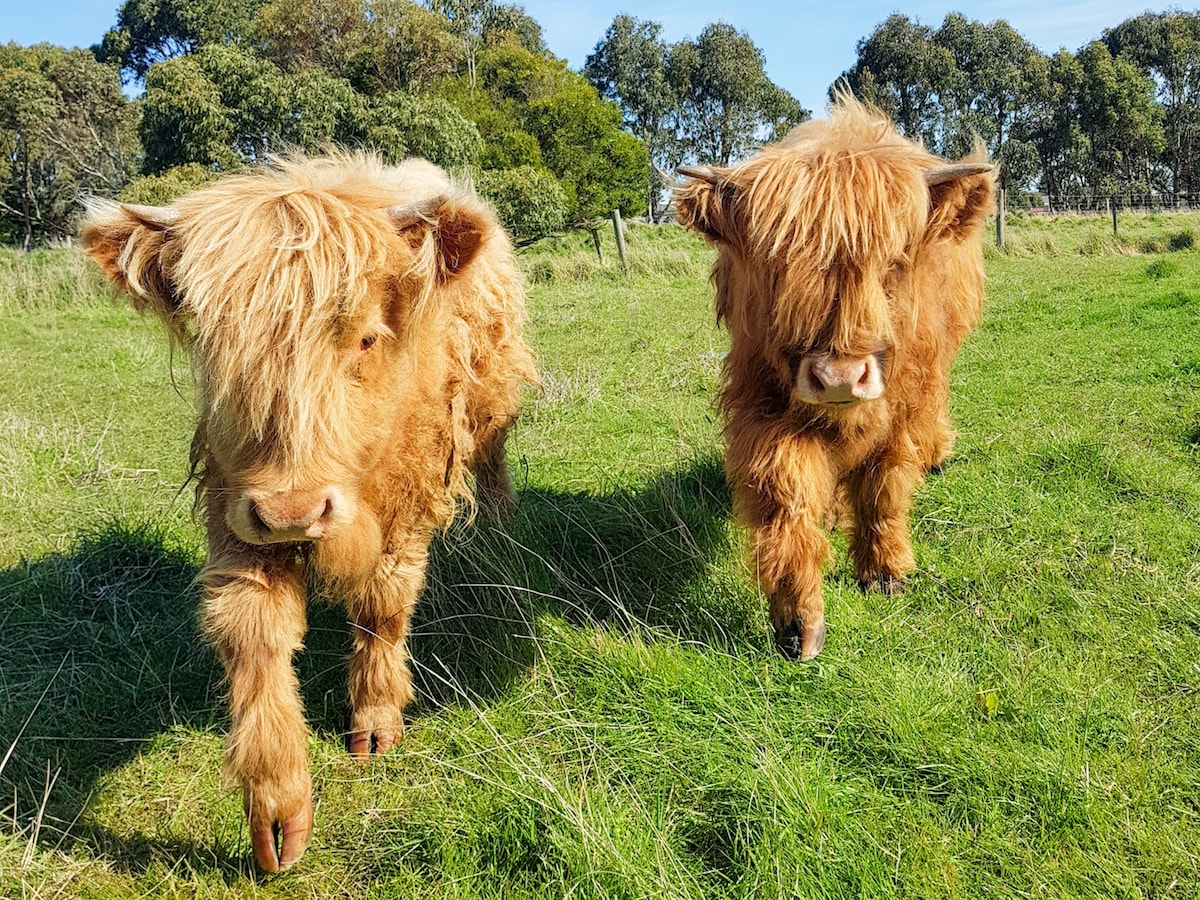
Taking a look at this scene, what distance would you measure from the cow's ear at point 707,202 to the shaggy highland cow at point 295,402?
770 millimetres

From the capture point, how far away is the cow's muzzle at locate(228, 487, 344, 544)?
81.0 inches

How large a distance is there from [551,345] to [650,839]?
22.5ft

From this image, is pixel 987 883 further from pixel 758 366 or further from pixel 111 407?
pixel 111 407

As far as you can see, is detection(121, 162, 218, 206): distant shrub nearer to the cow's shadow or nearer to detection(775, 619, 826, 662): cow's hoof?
the cow's shadow

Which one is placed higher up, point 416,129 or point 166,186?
point 416,129

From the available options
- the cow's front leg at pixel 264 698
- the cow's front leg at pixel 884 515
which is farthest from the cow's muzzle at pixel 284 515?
the cow's front leg at pixel 884 515

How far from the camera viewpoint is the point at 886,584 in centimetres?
331

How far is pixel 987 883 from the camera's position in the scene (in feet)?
6.64

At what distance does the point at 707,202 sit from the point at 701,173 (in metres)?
0.10

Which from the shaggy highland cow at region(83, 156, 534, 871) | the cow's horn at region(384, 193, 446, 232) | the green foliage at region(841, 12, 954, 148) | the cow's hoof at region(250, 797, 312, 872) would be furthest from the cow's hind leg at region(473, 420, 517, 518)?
the green foliage at region(841, 12, 954, 148)

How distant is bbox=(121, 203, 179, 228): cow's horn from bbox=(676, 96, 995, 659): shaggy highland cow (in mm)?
1577

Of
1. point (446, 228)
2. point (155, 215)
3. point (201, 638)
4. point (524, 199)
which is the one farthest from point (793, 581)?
point (524, 199)

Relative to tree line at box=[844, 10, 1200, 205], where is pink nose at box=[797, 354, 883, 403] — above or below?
below

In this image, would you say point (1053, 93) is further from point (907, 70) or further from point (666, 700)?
point (666, 700)
